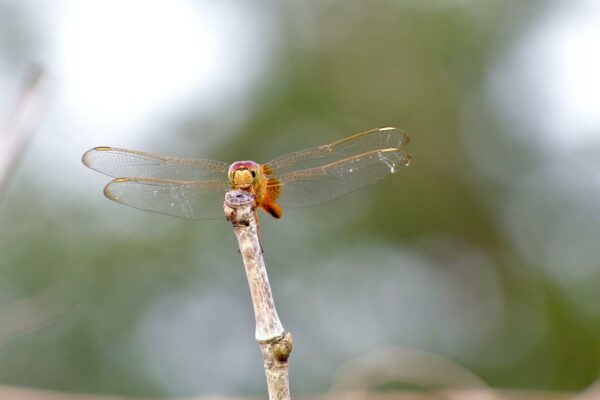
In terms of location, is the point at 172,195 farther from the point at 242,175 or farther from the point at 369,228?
the point at 369,228

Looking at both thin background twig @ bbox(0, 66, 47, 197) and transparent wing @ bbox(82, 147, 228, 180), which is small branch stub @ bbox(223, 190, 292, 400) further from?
transparent wing @ bbox(82, 147, 228, 180)

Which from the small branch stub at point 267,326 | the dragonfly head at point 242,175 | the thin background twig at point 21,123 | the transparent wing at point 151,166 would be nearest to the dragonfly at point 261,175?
the transparent wing at point 151,166

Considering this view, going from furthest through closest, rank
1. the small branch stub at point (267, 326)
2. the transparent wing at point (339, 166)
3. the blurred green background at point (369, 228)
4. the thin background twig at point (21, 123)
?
the blurred green background at point (369, 228) → the transparent wing at point (339, 166) → the thin background twig at point (21, 123) → the small branch stub at point (267, 326)

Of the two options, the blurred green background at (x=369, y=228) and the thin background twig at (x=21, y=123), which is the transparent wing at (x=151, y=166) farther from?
the blurred green background at (x=369, y=228)

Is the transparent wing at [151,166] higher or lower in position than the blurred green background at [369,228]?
lower

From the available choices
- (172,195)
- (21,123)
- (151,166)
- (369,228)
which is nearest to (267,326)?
(21,123)

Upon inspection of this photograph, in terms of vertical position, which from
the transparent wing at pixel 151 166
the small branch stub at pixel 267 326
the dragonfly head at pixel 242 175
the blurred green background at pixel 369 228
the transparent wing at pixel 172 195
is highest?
the blurred green background at pixel 369 228
